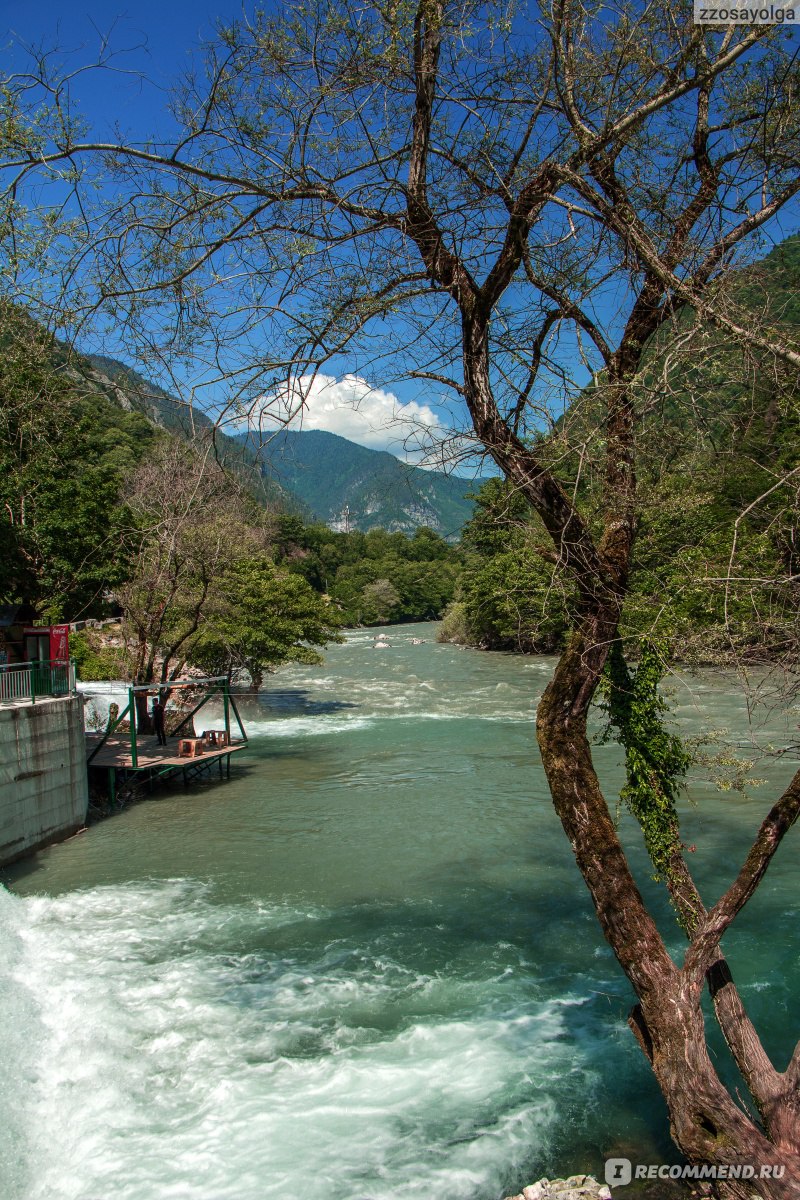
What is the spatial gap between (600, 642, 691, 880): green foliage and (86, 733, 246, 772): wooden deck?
1389cm

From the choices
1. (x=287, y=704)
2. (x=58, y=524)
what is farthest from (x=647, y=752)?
A: (x=287, y=704)

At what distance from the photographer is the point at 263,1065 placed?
8.22 m

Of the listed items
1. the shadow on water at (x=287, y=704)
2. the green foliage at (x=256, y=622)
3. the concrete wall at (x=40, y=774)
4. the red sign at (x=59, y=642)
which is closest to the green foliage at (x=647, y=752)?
the concrete wall at (x=40, y=774)

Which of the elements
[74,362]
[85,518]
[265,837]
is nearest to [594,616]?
[74,362]

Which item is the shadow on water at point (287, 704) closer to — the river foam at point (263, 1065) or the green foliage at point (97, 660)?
the green foliage at point (97, 660)

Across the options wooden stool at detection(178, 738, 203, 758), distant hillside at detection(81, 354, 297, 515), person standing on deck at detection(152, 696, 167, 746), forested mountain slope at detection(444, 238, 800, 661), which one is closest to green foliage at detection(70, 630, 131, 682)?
person standing on deck at detection(152, 696, 167, 746)

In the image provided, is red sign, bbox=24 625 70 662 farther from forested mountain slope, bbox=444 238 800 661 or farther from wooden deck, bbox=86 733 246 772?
forested mountain slope, bbox=444 238 800 661

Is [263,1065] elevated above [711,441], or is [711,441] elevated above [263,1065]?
[711,441]

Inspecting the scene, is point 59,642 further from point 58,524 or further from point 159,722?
point 159,722

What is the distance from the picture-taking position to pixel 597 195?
532 cm

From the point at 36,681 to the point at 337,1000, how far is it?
362 inches

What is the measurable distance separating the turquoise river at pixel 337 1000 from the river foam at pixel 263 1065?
26 millimetres

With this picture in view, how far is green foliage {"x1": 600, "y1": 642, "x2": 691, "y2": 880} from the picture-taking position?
262 inches

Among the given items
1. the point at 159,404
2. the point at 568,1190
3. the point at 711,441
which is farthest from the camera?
the point at 568,1190
